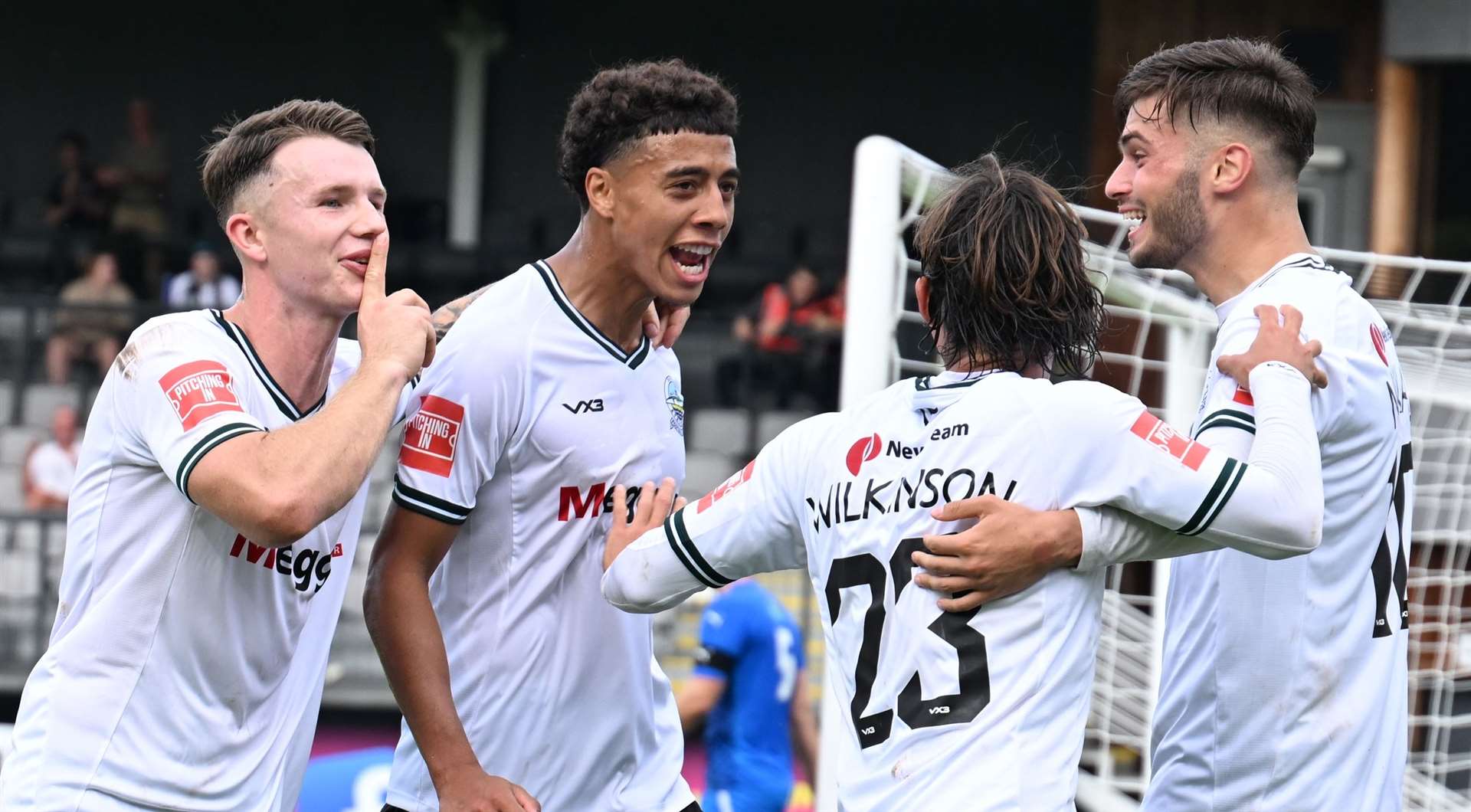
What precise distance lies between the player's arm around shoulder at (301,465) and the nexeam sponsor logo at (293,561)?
20cm

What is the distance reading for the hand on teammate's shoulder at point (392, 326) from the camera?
3.01 m

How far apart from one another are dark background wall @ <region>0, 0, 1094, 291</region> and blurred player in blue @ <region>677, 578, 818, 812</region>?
10.9 meters

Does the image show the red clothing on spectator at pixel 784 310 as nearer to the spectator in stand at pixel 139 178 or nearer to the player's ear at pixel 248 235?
the spectator in stand at pixel 139 178

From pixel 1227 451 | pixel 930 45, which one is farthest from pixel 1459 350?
pixel 930 45

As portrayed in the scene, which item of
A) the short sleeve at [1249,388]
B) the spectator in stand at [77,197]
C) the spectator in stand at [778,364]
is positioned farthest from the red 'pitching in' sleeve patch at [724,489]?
the spectator in stand at [77,197]

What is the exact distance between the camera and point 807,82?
16328 mm

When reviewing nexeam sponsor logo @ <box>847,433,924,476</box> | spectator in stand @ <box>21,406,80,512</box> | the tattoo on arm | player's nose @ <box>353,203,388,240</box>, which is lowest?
spectator in stand @ <box>21,406,80,512</box>

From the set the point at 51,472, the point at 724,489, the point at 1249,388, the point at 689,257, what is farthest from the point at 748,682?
the point at 51,472

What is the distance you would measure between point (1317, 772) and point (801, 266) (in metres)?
10.8

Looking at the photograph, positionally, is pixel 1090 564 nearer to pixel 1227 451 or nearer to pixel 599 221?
pixel 1227 451

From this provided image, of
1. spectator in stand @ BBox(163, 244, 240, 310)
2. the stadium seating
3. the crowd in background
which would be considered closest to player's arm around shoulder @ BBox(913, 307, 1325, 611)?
the crowd in background

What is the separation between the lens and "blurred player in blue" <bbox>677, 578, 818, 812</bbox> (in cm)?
536

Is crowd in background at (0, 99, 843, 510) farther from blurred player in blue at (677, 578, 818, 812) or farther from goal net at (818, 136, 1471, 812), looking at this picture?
blurred player in blue at (677, 578, 818, 812)

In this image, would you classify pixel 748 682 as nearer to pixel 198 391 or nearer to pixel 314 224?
pixel 314 224
